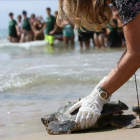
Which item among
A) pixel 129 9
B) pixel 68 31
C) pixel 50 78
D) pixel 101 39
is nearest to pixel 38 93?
pixel 50 78

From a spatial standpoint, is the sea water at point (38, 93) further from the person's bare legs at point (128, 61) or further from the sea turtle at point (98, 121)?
the person's bare legs at point (128, 61)

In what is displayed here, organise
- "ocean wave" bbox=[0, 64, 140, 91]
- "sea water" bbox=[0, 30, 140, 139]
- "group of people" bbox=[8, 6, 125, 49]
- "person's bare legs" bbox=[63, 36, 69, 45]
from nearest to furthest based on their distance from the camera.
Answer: "sea water" bbox=[0, 30, 140, 139] → "ocean wave" bbox=[0, 64, 140, 91] → "group of people" bbox=[8, 6, 125, 49] → "person's bare legs" bbox=[63, 36, 69, 45]

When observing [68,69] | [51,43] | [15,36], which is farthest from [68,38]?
[68,69]

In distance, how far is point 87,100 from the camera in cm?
244

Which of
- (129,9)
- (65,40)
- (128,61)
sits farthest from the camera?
(65,40)

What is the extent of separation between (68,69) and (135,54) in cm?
406

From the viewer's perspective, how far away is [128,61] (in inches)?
90.4

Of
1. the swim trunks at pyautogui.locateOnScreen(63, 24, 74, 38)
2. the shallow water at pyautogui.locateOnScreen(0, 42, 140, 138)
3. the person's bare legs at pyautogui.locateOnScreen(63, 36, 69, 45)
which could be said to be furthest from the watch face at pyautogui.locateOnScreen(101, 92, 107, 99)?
the person's bare legs at pyautogui.locateOnScreen(63, 36, 69, 45)

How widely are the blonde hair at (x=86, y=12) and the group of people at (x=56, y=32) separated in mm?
7668

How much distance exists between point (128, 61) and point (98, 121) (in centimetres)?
48

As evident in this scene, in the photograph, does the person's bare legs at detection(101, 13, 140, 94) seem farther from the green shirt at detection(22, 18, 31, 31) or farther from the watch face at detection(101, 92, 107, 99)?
the green shirt at detection(22, 18, 31, 31)

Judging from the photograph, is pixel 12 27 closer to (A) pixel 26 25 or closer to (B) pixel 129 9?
(A) pixel 26 25

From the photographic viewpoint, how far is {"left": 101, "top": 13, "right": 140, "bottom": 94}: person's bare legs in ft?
7.11

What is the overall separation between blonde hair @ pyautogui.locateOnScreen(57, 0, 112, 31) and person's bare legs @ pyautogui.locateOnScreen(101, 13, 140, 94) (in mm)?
251
